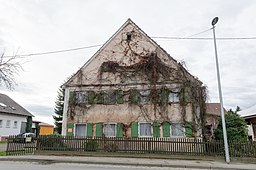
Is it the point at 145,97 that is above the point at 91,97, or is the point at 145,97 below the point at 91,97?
below

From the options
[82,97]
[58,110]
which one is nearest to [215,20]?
[82,97]

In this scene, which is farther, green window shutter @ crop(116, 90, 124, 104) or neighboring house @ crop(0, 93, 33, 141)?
neighboring house @ crop(0, 93, 33, 141)

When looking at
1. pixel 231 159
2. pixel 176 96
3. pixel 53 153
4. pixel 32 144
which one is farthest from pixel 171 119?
pixel 32 144

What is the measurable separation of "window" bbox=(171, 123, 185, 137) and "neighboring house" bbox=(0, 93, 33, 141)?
78.2ft

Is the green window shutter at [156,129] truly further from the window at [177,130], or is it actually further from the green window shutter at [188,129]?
the green window shutter at [188,129]

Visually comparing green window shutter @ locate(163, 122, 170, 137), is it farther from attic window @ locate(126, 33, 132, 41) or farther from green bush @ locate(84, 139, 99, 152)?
attic window @ locate(126, 33, 132, 41)

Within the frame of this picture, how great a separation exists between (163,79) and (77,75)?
24.7 feet

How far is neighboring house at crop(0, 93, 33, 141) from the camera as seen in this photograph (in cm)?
2928

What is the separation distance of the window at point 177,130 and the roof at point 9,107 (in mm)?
24006

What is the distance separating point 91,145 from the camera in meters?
14.5

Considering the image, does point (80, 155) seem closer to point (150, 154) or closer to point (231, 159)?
point (150, 154)

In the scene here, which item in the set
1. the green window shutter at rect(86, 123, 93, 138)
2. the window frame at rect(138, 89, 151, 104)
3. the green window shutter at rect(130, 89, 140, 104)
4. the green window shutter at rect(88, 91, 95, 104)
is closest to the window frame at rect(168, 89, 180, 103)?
the window frame at rect(138, 89, 151, 104)

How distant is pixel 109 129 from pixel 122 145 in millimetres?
3008

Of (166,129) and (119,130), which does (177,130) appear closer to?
(166,129)
